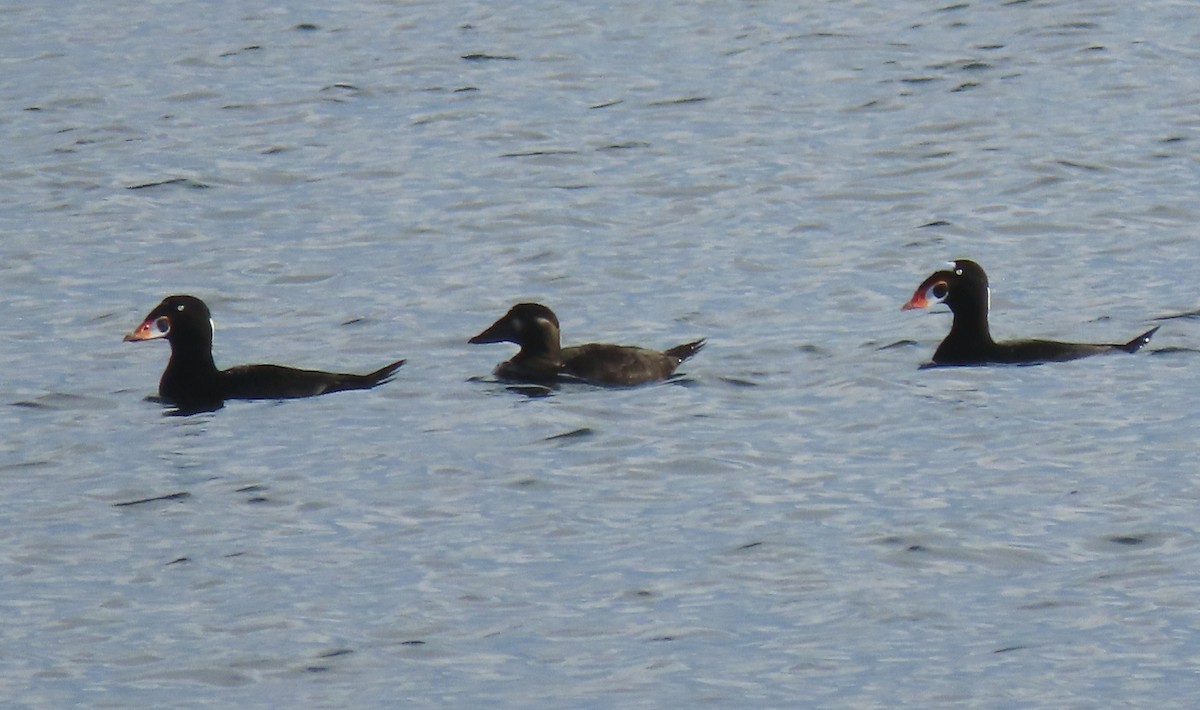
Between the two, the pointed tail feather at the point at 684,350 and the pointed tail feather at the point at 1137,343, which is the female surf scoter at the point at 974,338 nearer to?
the pointed tail feather at the point at 1137,343

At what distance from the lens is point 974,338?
50.4 feet

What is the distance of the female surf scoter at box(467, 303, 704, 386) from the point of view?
14789mm

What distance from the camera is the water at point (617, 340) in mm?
10227

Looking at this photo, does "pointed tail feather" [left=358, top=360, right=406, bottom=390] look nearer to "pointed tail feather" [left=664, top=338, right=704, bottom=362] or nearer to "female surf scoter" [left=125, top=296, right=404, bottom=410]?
"female surf scoter" [left=125, top=296, right=404, bottom=410]

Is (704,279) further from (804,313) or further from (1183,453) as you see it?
(1183,453)

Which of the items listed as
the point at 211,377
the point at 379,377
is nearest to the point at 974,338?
the point at 379,377

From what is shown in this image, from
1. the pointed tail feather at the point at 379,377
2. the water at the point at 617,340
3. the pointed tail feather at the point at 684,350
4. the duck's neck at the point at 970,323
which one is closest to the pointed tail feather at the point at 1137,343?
the water at the point at 617,340

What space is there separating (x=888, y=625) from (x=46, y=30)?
2286 cm

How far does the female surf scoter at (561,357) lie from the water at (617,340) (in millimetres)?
182

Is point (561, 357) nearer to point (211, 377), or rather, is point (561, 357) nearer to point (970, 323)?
point (211, 377)

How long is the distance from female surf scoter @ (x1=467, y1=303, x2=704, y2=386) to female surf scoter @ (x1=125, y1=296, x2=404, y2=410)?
712 millimetres

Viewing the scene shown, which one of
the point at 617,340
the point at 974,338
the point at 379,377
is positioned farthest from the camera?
the point at 617,340

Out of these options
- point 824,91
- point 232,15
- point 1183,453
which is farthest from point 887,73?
point 1183,453

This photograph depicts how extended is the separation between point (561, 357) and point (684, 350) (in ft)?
2.62
